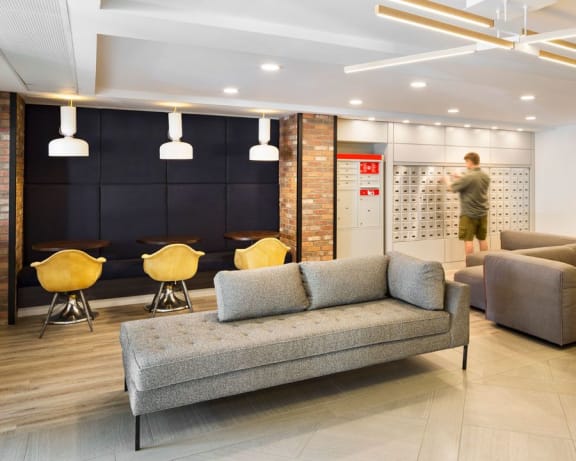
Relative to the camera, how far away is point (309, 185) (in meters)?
6.37

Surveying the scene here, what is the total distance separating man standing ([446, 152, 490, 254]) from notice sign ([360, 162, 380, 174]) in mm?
1251

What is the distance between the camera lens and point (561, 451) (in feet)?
8.32

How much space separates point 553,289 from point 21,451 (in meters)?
4.07

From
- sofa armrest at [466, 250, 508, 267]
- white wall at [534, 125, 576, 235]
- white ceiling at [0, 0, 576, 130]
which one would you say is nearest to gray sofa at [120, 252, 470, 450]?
white ceiling at [0, 0, 576, 130]

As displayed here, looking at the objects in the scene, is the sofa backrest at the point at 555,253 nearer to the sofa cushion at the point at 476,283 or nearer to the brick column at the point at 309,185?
the sofa cushion at the point at 476,283

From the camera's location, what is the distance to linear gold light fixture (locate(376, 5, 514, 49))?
6.94 ft

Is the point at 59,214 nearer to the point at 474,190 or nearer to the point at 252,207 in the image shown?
the point at 252,207

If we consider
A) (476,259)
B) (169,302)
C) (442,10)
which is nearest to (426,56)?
(442,10)

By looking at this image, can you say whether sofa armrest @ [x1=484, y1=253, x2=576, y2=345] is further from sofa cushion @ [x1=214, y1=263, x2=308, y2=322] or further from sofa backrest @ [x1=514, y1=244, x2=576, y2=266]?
sofa cushion @ [x1=214, y1=263, x2=308, y2=322]

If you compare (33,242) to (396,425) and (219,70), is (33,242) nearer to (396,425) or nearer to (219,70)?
(219,70)

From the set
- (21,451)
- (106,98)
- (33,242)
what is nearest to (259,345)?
(21,451)

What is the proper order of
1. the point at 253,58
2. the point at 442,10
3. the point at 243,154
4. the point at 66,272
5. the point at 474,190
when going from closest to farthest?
the point at 442,10 → the point at 253,58 → the point at 66,272 → the point at 474,190 → the point at 243,154

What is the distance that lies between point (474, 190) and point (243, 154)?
10.3 ft

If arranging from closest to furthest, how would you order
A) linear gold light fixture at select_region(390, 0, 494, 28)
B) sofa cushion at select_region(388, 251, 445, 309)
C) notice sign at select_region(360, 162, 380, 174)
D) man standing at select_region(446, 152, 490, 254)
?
linear gold light fixture at select_region(390, 0, 494, 28), sofa cushion at select_region(388, 251, 445, 309), man standing at select_region(446, 152, 490, 254), notice sign at select_region(360, 162, 380, 174)
